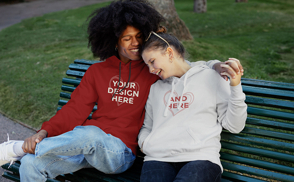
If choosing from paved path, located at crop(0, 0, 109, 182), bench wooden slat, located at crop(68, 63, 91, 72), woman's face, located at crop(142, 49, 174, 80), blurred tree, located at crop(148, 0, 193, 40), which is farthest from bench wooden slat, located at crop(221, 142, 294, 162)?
paved path, located at crop(0, 0, 109, 182)

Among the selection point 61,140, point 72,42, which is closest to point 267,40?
point 72,42

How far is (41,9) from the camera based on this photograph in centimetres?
1705

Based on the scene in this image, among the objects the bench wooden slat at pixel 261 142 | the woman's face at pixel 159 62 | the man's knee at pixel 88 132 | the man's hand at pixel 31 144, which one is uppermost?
the woman's face at pixel 159 62

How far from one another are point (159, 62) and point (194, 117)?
1.74ft

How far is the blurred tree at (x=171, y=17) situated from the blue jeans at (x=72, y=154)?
425 cm

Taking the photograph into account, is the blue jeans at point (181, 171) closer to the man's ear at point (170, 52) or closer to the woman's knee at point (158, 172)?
the woman's knee at point (158, 172)

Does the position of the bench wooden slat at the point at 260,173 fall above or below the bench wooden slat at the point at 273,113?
below

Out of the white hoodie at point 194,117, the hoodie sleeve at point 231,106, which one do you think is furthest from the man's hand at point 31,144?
the hoodie sleeve at point 231,106

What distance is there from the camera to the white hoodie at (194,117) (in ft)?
7.01

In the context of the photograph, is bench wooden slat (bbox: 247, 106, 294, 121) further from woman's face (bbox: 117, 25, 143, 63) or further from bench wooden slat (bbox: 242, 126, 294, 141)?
woman's face (bbox: 117, 25, 143, 63)

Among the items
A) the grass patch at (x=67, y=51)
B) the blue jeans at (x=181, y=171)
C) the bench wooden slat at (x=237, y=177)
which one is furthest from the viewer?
the grass patch at (x=67, y=51)

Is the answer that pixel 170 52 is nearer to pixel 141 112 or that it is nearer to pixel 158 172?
pixel 141 112

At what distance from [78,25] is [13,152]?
33.3 feet

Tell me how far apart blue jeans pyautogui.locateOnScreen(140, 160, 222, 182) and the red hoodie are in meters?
0.42
